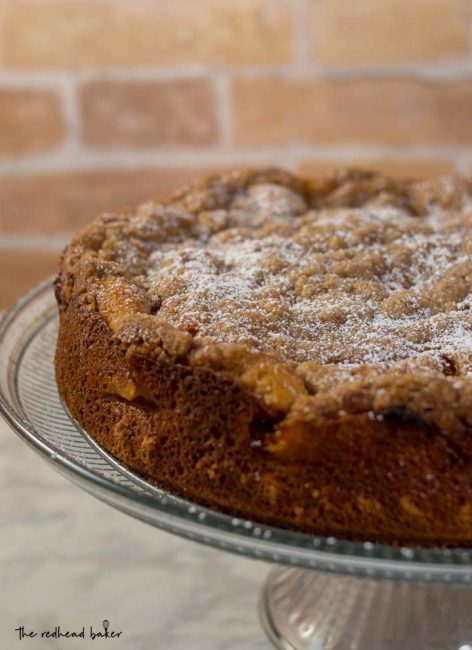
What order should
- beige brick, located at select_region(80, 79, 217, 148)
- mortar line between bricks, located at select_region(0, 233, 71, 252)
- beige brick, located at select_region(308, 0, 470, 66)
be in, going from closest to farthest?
beige brick, located at select_region(308, 0, 470, 66) → beige brick, located at select_region(80, 79, 217, 148) → mortar line between bricks, located at select_region(0, 233, 71, 252)

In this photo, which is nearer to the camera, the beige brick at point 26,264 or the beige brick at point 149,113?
the beige brick at point 149,113

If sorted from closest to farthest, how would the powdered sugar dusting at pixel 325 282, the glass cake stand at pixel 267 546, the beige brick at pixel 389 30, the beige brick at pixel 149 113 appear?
1. the glass cake stand at pixel 267 546
2. the powdered sugar dusting at pixel 325 282
3. the beige brick at pixel 389 30
4. the beige brick at pixel 149 113

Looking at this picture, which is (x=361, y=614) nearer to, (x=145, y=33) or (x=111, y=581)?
(x=111, y=581)

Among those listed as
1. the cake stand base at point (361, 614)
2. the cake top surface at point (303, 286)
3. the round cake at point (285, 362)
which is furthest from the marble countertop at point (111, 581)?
the cake top surface at point (303, 286)

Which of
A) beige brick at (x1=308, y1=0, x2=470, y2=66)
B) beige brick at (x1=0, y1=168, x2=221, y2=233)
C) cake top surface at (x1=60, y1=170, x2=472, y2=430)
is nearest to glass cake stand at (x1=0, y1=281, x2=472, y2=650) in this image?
cake top surface at (x1=60, y1=170, x2=472, y2=430)

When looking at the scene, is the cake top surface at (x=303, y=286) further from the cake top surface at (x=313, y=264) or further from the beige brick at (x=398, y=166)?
the beige brick at (x=398, y=166)

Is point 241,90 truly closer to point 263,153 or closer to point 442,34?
point 263,153

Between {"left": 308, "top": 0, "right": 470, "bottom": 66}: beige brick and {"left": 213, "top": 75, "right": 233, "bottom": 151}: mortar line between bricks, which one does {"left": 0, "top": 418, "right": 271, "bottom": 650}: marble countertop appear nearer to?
{"left": 213, "top": 75, "right": 233, "bottom": 151}: mortar line between bricks

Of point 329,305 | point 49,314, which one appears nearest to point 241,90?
point 49,314
